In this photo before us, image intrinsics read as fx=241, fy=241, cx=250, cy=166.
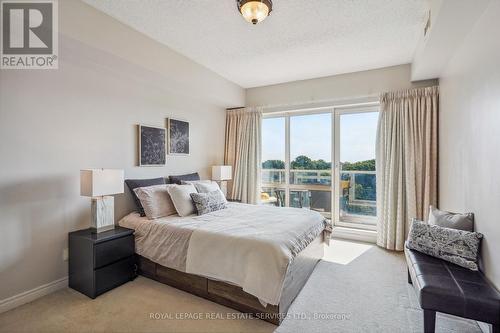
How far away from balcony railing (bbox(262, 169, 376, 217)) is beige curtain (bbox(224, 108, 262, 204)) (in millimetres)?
386

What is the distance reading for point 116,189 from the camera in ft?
8.45

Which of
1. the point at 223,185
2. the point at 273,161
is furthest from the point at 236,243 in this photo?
the point at 273,161

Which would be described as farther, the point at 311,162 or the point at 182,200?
the point at 311,162

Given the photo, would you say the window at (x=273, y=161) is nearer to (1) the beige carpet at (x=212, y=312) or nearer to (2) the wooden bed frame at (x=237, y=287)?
(2) the wooden bed frame at (x=237, y=287)

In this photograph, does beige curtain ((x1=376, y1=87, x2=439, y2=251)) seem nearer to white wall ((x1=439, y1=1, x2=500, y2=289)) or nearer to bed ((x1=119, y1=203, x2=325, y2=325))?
white wall ((x1=439, y1=1, x2=500, y2=289))

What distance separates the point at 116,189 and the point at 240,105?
308cm

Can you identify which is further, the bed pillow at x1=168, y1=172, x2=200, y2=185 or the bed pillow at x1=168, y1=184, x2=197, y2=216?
the bed pillow at x1=168, y1=172, x2=200, y2=185

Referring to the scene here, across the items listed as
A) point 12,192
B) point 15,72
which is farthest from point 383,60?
point 12,192

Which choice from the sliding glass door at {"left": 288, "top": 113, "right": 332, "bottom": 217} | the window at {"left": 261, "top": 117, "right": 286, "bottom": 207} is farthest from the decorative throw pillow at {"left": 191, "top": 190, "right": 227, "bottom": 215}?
the sliding glass door at {"left": 288, "top": 113, "right": 332, "bottom": 217}

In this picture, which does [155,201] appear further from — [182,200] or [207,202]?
[207,202]

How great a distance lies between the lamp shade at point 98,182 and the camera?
7.79 ft

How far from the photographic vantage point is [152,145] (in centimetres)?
348

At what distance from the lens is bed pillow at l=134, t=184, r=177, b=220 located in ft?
9.39

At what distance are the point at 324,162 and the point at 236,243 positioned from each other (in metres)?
2.95
